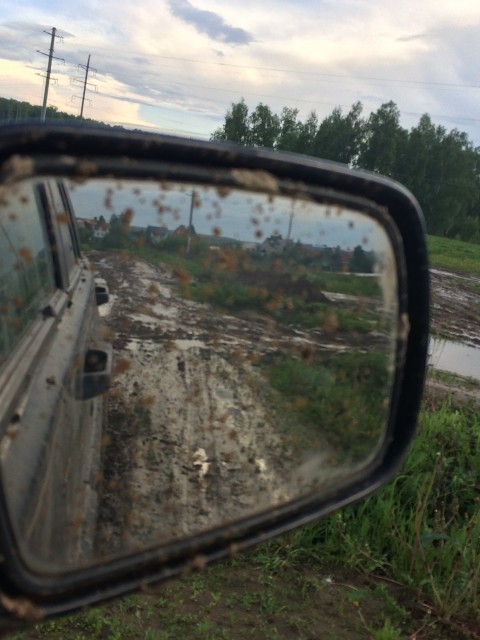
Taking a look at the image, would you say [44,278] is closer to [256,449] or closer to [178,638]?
[256,449]

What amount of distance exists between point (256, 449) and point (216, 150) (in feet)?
2.20

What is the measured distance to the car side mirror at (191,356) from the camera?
108cm

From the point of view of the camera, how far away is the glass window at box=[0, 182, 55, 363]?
44.8 inches

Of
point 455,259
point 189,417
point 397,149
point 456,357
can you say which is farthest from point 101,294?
point 397,149

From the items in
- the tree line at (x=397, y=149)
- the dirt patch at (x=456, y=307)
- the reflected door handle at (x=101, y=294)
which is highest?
the tree line at (x=397, y=149)

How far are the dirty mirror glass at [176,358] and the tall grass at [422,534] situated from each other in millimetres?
2452

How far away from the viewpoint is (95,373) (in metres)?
1.32

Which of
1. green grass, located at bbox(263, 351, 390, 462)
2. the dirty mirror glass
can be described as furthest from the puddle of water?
the dirty mirror glass

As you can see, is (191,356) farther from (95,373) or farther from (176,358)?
(95,373)

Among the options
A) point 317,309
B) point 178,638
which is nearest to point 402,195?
point 317,309

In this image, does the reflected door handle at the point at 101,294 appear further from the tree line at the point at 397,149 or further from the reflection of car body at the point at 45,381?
the tree line at the point at 397,149

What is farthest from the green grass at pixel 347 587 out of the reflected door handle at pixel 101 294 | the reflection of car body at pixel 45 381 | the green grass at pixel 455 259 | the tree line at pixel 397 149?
the tree line at pixel 397 149

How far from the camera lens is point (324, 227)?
1.47 meters

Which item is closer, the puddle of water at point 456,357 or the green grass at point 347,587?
the green grass at point 347,587
